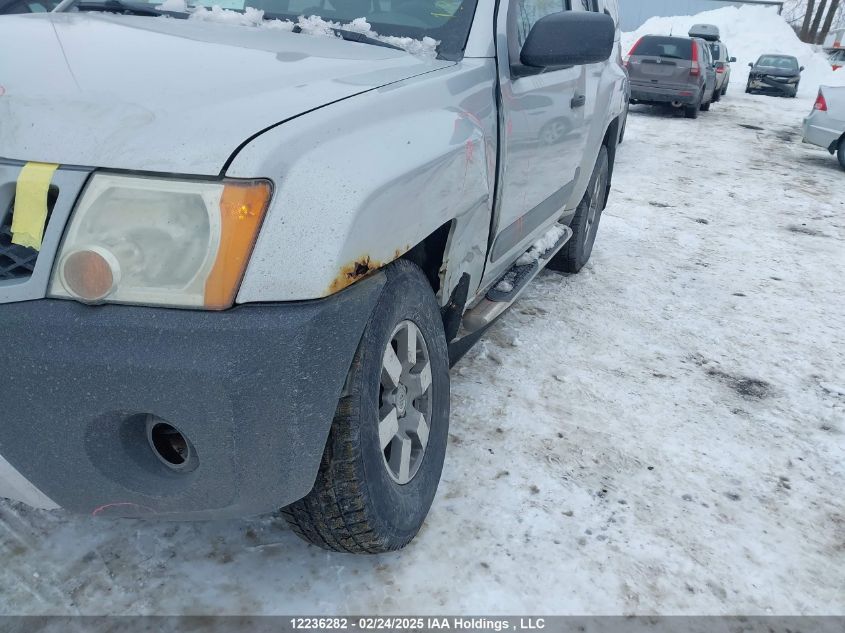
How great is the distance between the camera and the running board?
266cm

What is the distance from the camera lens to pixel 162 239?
1394 millimetres

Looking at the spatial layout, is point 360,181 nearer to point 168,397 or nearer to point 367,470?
point 168,397

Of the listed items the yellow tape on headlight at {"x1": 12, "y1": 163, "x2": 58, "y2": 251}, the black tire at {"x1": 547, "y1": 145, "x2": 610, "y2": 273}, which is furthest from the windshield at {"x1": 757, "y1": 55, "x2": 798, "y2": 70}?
the yellow tape on headlight at {"x1": 12, "y1": 163, "x2": 58, "y2": 251}

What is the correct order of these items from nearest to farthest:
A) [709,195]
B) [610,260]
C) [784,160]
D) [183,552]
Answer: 1. [183,552]
2. [610,260]
3. [709,195]
4. [784,160]

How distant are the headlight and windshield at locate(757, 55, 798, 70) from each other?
23134 mm

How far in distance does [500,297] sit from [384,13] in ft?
3.71

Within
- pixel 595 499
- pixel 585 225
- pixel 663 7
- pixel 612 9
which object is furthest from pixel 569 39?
pixel 663 7

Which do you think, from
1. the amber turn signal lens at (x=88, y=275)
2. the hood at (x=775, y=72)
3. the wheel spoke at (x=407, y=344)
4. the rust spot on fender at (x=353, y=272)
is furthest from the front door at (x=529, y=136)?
the hood at (x=775, y=72)

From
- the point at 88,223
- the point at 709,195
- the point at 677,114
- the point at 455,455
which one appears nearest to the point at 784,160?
the point at 709,195

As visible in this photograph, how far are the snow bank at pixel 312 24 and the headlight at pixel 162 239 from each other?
115 centimetres

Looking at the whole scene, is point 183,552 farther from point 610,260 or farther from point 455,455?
point 610,260

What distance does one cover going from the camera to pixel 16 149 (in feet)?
4.64

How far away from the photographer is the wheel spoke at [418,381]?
202cm

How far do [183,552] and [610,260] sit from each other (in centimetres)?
370
